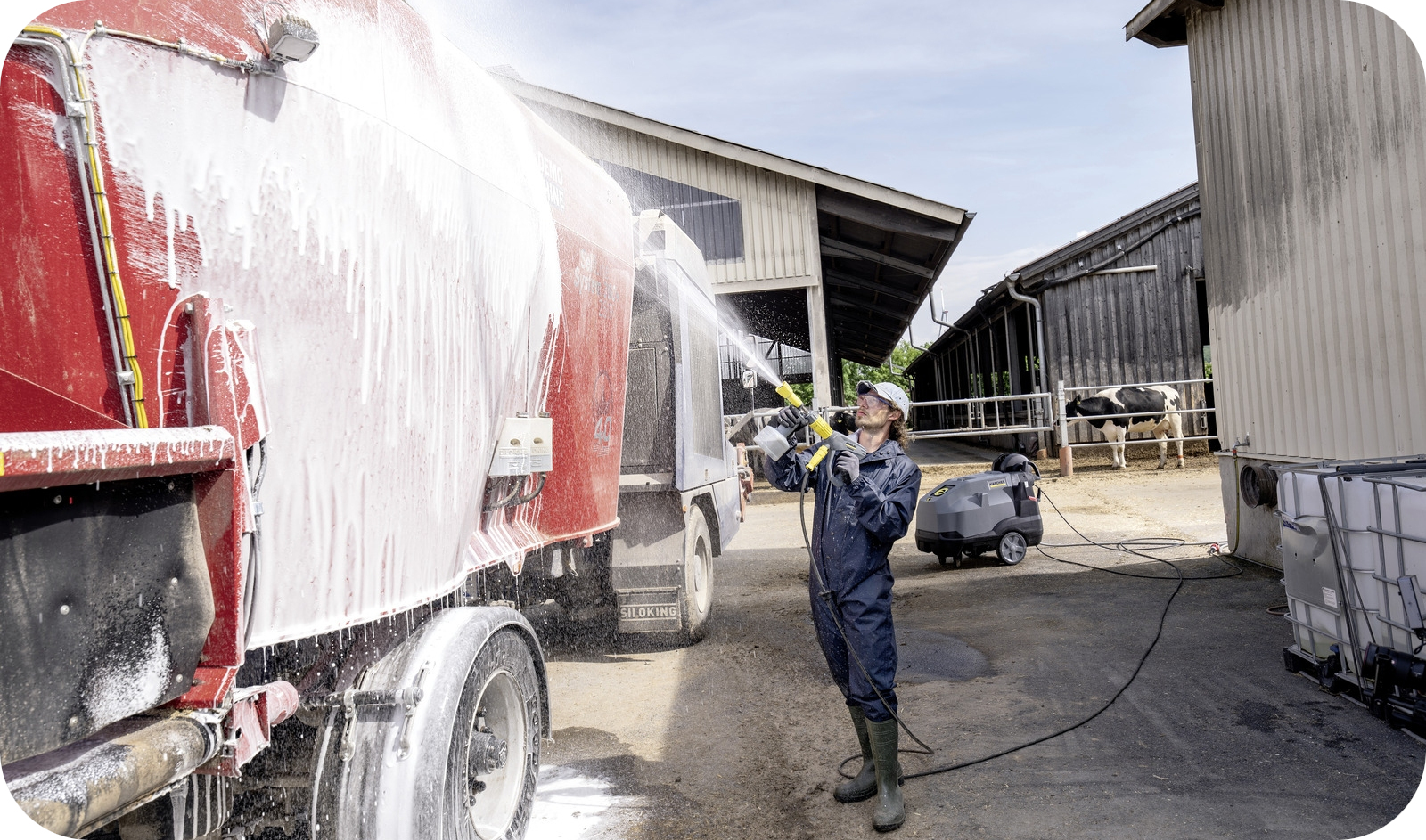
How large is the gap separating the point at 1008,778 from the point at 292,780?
300cm

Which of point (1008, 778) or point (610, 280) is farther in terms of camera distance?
point (610, 280)

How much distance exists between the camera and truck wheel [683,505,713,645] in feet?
20.7

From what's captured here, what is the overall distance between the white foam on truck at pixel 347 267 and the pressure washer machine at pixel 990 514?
6.49 metres

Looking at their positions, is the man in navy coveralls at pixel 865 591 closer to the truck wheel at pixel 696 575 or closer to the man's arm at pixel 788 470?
the man's arm at pixel 788 470

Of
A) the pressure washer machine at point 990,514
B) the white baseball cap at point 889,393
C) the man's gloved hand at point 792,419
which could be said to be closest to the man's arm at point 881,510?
the man's gloved hand at point 792,419

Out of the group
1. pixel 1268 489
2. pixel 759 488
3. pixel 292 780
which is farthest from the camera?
pixel 759 488

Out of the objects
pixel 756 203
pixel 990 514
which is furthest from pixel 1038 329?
pixel 990 514

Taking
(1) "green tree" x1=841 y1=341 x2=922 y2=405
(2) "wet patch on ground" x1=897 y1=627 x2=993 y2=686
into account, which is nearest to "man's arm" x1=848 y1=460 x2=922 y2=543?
(2) "wet patch on ground" x1=897 y1=627 x2=993 y2=686

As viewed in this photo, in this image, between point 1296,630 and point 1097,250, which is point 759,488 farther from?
point 1296,630

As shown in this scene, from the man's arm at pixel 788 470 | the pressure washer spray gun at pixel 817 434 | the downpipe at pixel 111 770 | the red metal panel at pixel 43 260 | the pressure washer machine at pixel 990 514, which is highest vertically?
the red metal panel at pixel 43 260

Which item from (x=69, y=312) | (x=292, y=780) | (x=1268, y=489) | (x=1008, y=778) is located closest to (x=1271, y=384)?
(x=1268, y=489)

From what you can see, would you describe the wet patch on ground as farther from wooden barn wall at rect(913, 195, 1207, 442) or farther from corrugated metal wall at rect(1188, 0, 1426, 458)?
wooden barn wall at rect(913, 195, 1207, 442)

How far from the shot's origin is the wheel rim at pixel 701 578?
262 inches

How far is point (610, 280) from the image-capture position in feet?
15.7
